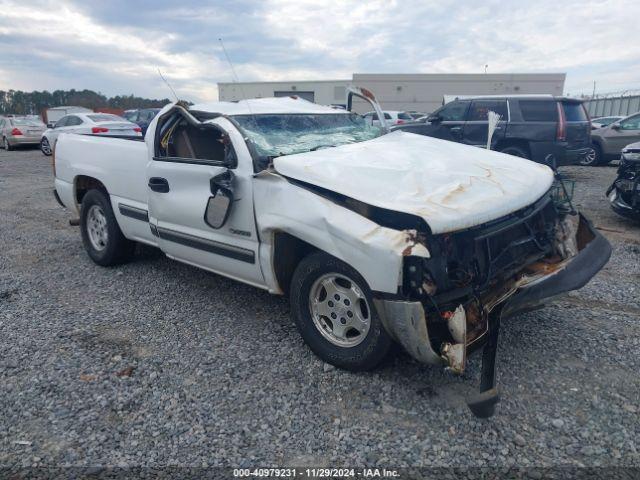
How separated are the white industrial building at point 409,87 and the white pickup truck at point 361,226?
38.8 m

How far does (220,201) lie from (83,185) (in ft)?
9.30

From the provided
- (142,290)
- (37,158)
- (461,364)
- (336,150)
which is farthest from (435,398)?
(37,158)

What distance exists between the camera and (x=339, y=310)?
317 cm

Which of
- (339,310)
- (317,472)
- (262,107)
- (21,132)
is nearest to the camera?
(317,472)

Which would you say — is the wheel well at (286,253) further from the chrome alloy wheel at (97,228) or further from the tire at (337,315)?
the chrome alloy wheel at (97,228)

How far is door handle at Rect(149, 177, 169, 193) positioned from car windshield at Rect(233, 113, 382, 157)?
2.80 ft

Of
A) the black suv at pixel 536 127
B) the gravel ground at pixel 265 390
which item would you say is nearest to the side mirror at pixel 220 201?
the gravel ground at pixel 265 390

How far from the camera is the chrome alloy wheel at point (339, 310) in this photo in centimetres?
307

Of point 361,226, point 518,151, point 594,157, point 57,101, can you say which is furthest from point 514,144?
point 57,101

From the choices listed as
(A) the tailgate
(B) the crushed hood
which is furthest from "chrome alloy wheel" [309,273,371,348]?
(A) the tailgate

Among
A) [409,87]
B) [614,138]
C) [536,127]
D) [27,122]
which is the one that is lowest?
[614,138]

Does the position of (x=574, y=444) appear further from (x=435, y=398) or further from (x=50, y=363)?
(x=50, y=363)

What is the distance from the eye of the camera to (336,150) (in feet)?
12.4

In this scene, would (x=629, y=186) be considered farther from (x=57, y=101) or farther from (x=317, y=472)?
(x=57, y=101)
